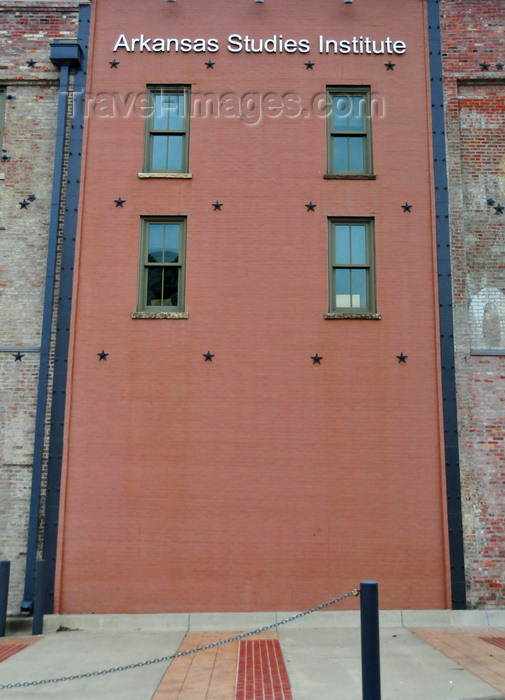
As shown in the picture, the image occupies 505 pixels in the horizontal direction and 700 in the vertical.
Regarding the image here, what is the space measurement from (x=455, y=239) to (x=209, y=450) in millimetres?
5542

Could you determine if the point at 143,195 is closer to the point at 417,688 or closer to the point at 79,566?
the point at 79,566

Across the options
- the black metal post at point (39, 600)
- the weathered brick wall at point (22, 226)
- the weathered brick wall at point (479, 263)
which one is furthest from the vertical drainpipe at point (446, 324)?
the weathered brick wall at point (22, 226)

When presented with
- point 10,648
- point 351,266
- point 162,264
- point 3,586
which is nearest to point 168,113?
point 162,264

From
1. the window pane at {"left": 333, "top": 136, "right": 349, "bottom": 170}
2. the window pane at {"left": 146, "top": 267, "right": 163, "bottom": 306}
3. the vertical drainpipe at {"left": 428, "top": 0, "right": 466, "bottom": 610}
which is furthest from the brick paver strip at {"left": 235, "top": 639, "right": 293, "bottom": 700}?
the window pane at {"left": 333, "top": 136, "right": 349, "bottom": 170}

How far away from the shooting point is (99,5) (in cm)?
1182

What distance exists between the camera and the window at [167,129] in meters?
11.3

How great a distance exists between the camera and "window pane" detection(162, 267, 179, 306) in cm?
1080

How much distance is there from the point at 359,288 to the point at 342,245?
2.70 ft

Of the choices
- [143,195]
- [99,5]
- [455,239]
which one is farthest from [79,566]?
[99,5]

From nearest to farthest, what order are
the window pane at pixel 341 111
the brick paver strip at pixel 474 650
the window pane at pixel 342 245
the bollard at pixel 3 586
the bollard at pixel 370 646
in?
the bollard at pixel 370 646 → the brick paver strip at pixel 474 650 → the bollard at pixel 3 586 → the window pane at pixel 342 245 → the window pane at pixel 341 111

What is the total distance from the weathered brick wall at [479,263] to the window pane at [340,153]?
72.0 inches

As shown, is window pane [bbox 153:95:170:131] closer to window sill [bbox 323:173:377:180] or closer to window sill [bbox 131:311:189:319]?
window sill [bbox 323:173:377:180]

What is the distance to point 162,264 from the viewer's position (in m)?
10.8

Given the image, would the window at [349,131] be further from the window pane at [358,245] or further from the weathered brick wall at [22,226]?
the weathered brick wall at [22,226]
